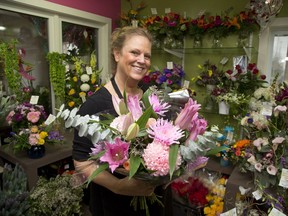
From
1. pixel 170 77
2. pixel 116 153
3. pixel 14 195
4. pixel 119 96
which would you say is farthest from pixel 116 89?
pixel 170 77

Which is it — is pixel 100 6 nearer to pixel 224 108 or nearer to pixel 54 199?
pixel 224 108

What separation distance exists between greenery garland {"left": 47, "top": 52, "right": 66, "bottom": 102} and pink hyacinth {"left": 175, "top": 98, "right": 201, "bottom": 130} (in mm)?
1660

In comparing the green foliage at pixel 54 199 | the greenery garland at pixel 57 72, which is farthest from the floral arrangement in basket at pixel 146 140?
the greenery garland at pixel 57 72

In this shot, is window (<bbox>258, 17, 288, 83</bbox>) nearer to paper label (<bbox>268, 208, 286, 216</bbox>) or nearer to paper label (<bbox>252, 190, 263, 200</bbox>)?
paper label (<bbox>252, 190, 263, 200</bbox>)

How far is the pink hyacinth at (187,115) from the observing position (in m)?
0.70

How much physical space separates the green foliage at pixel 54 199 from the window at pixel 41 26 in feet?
3.25

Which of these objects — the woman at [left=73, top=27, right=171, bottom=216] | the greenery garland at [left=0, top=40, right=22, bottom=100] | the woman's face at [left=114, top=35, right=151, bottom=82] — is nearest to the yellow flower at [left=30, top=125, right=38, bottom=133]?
the greenery garland at [left=0, top=40, right=22, bottom=100]

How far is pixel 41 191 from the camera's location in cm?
168

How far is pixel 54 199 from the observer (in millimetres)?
1648

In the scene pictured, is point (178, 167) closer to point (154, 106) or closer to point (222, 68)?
point (154, 106)

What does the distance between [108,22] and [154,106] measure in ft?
7.87

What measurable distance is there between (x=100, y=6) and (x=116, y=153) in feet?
8.21

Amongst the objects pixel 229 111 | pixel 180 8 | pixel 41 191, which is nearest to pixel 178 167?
pixel 41 191

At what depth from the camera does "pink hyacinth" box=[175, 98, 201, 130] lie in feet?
2.30
